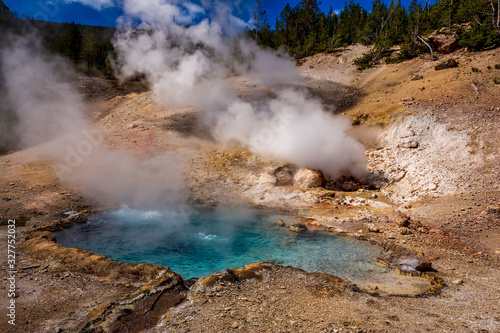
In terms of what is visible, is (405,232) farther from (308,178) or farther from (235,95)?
(235,95)

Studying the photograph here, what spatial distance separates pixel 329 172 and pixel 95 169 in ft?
31.5

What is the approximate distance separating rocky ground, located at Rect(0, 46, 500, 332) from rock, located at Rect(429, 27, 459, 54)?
1467mm

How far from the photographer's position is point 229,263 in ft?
19.8

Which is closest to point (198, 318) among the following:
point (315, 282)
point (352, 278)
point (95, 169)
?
point (315, 282)

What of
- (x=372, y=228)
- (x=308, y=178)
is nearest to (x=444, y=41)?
(x=308, y=178)

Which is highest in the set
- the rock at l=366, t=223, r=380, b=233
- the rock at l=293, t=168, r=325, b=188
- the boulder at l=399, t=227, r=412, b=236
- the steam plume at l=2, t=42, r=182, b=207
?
the steam plume at l=2, t=42, r=182, b=207

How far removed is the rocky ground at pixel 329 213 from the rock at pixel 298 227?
0.48 m

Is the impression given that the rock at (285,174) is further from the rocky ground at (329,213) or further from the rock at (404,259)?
the rock at (404,259)

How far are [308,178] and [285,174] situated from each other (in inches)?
38.8

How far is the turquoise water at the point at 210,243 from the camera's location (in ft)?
19.3

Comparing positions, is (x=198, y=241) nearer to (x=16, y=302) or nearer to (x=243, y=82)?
(x=16, y=302)

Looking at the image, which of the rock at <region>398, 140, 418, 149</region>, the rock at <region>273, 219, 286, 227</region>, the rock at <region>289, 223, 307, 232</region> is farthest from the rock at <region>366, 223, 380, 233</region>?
the rock at <region>398, 140, 418, 149</region>

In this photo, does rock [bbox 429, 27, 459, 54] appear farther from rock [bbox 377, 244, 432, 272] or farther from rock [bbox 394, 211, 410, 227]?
rock [bbox 377, 244, 432, 272]

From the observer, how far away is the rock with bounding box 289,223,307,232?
7.75 m
